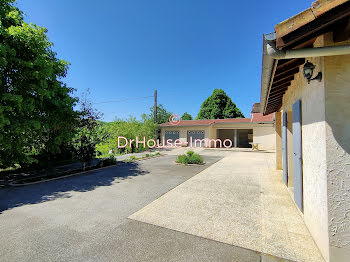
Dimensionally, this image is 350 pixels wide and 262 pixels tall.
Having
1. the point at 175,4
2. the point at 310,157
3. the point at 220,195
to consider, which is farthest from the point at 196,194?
the point at 175,4

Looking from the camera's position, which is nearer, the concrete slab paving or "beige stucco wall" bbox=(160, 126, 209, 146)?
the concrete slab paving

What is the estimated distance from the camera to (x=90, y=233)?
9.95ft

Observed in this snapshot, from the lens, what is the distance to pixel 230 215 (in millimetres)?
3635

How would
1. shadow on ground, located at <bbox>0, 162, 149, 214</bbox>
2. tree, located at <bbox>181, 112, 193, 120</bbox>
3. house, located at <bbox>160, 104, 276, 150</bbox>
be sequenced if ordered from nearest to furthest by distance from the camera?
shadow on ground, located at <bbox>0, 162, 149, 214</bbox> < house, located at <bbox>160, 104, 276, 150</bbox> < tree, located at <bbox>181, 112, 193, 120</bbox>

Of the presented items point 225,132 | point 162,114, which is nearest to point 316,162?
point 225,132

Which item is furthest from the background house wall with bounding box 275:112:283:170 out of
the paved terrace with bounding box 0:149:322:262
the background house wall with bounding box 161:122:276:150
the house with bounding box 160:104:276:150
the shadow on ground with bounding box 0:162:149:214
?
the background house wall with bounding box 161:122:276:150

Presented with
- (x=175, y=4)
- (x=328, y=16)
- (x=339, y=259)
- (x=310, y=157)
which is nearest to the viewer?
(x=328, y=16)

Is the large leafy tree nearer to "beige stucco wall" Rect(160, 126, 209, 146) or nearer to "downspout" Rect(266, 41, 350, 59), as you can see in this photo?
"downspout" Rect(266, 41, 350, 59)

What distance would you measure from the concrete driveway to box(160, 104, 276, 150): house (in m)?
16.8

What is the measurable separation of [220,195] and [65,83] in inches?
354

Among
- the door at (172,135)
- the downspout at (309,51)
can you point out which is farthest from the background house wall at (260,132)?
the downspout at (309,51)

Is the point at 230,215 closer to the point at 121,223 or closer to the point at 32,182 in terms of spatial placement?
the point at 121,223

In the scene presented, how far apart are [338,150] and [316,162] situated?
492 mm

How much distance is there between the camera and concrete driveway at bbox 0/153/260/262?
244cm
